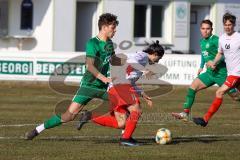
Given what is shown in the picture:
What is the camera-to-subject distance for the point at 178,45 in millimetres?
42344

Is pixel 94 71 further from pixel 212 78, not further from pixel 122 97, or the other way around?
pixel 212 78

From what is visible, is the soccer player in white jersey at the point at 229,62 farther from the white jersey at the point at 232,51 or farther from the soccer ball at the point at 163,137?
the soccer ball at the point at 163,137

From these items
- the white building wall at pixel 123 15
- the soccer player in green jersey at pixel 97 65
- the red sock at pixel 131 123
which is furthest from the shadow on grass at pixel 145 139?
the white building wall at pixel 123 15

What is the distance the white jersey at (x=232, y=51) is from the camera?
15.3 m

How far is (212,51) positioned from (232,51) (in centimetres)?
117

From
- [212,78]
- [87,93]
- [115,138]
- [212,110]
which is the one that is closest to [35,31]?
[212,78]

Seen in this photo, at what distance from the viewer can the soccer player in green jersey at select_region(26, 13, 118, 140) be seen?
1265cm

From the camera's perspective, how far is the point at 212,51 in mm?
16453

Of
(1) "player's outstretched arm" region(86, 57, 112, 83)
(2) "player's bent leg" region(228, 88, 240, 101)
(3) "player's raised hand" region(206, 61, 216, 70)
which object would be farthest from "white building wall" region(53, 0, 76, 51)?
(1) "player's outstretched arm" region(86, 57, 112, 83)

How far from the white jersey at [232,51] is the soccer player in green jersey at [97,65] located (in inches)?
129

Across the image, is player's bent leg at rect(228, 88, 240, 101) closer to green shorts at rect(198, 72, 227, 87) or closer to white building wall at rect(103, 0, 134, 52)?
green shorts at rect(198, 72, 227, 87)

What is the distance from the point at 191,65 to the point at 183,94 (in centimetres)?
372

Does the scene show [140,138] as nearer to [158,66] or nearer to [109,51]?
[109,51]

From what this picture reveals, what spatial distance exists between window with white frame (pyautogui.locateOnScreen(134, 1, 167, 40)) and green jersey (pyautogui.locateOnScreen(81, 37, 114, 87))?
94.7 feet
